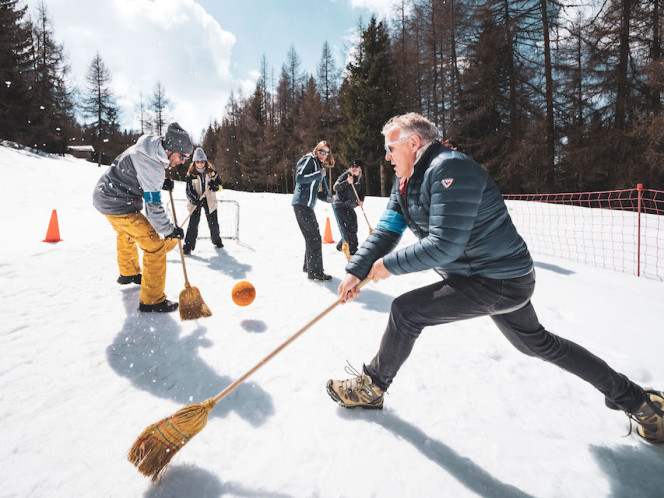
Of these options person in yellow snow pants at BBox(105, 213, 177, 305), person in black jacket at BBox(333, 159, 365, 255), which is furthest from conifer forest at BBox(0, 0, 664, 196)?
person in yellow snow pants at BBox(105, 213, 177, 305)

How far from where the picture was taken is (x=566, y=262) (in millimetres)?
6086

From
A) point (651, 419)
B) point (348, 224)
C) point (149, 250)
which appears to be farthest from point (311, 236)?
point (651, 419)

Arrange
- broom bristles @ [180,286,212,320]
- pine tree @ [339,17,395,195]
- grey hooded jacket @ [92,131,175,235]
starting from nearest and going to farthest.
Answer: grey hooded jacket @ [92,131,175,235], broom bristles @ [180,286,212,320], pine tree @ [339,17,395,195]

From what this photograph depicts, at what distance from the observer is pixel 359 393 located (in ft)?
7.18

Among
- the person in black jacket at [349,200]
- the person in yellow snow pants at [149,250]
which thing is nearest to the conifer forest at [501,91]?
the person in black jacket at [349,200]

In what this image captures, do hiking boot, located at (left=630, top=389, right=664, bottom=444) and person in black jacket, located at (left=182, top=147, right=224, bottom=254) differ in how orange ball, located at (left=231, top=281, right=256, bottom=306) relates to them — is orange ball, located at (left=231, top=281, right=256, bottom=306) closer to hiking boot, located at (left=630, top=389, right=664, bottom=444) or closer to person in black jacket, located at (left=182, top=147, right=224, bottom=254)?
person in black jacket, located at (left=182, top=147, right=224, bottom=254)

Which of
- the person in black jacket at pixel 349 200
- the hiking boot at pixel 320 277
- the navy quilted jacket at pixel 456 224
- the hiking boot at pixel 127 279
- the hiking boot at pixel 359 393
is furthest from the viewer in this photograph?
the person in black jacket at pixel 349 200

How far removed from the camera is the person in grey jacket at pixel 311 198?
16.2 feet

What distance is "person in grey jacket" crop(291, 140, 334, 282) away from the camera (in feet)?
16.2

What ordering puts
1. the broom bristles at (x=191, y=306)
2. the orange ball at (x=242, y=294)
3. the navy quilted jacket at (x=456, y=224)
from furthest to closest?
the orange ball at (x=242, y=294) → the broom bristles at (x=191, y=306) → the navy quilted jacket at (x=456, y=224)

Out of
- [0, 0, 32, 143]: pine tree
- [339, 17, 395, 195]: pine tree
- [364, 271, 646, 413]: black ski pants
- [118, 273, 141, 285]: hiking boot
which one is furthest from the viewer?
[0, 0, 32, 143]: pine tree

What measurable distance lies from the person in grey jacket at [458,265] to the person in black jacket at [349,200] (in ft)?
12.5

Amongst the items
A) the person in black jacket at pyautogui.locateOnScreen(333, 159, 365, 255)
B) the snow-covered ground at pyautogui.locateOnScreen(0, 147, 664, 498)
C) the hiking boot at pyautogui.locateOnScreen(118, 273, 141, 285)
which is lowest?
the snow-covered ground at pyautogui.locateOnScreen(0, 147, 664, 498)

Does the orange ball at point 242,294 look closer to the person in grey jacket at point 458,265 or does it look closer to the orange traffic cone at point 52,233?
the person in grey jacket at point 458,265
